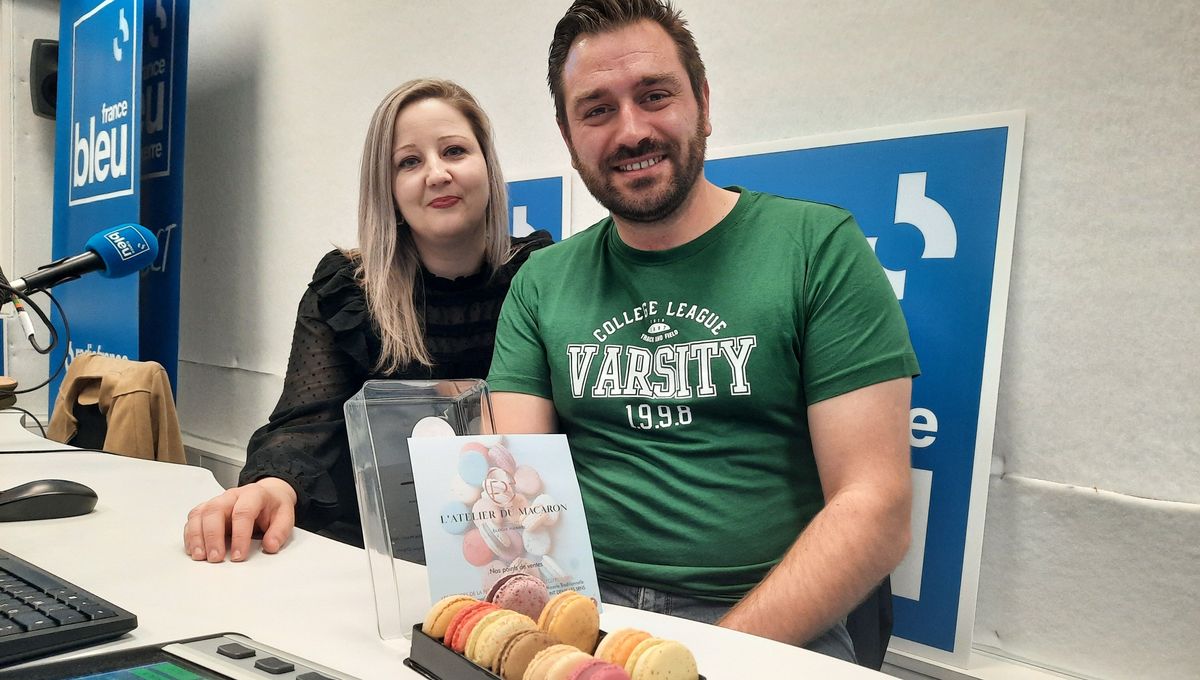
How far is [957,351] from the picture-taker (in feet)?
4.35

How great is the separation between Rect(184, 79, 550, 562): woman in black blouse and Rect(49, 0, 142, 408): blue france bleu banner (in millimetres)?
1614

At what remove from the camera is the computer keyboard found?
0.59m

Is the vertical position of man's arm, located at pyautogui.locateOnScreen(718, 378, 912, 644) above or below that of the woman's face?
below

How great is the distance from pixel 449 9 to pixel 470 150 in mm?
885

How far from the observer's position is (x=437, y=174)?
1590mm

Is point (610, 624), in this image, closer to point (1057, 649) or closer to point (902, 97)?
point (1057, 649)

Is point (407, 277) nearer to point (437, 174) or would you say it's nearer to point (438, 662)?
point (437, 174)

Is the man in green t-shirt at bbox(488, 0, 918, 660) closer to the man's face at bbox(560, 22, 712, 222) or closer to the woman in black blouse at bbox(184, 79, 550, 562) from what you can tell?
the man's face at bbox(560, 22, 712, 222)

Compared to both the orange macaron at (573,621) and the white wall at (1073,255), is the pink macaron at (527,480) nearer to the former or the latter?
the orange macaron at (573,621)

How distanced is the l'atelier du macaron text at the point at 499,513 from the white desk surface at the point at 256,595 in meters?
0.10

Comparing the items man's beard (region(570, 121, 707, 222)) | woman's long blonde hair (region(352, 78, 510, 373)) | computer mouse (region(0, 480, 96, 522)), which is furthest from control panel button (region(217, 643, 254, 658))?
woman's long blonde hair (region(352, 78, 510, 373))

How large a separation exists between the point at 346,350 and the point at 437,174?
0.38m

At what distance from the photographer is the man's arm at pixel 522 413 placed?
1.29 meters

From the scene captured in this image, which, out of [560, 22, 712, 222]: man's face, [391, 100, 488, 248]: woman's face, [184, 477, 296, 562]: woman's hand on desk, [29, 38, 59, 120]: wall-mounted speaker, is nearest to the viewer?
[184, 477, 296, 562]: woman's hand on desk
